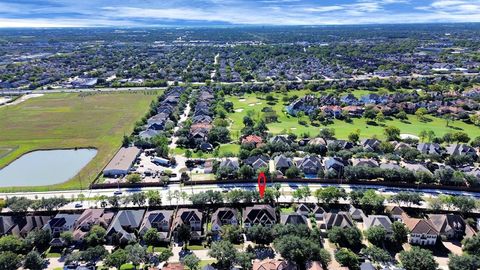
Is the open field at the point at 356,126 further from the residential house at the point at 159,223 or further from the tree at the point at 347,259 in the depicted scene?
the tree at the point at 347,259

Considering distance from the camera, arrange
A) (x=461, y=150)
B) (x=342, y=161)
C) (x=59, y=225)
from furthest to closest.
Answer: (x=461, y=150), (x=342, y=161), (x=59, y=225)

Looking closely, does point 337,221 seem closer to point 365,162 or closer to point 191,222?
point 191,222

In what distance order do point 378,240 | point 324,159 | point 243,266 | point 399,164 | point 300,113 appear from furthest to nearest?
point 300,113
point 324,159
point 399,164
point 378,240
point 243,266

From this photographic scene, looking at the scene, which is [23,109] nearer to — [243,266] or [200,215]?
[200,215]

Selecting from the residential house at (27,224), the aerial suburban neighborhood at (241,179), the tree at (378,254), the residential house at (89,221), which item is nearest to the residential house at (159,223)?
the aerial suburban neighborhood at (241,179)

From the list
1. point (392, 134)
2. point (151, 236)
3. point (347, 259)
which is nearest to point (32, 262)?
point (151, 236)

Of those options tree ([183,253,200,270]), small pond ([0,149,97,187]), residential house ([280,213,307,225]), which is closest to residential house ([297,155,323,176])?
residential house ([280,213,307,225])

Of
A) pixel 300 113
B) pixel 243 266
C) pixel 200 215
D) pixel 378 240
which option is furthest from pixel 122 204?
pixel 300 113
